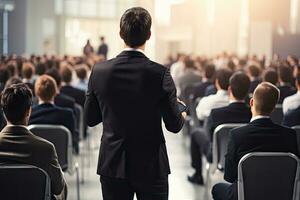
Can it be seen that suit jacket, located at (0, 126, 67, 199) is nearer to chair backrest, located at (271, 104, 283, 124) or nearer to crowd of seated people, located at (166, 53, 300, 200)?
crowd of seated people, located at (166, 53, 300, 200)

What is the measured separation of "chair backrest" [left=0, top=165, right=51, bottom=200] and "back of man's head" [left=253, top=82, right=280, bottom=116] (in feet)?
4.63

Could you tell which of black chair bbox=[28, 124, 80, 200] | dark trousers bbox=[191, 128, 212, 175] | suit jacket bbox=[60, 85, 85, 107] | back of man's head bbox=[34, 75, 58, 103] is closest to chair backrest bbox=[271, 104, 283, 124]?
dark trousers bbox=[191, 128, 212, 175]

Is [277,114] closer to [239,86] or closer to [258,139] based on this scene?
[239,86]

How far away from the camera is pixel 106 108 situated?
3.15 m

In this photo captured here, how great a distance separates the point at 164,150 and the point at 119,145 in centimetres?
23

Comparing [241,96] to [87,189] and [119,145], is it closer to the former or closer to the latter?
[87,189]

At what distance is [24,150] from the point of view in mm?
3350

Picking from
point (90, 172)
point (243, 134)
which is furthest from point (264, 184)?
point (90, 172)

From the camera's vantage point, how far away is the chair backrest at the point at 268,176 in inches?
145

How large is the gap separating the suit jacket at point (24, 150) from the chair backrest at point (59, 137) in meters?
1.39

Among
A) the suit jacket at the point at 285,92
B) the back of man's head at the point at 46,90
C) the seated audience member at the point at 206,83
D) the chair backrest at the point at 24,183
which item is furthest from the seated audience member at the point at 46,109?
the seated audience member at the point at 206,83

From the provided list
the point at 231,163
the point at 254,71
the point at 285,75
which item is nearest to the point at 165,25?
the point at 254,71

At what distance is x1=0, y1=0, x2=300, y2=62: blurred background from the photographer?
17.5 m

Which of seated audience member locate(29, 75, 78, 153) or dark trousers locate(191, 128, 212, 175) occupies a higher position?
seated audience member locate(29, 75, 78, 153)
